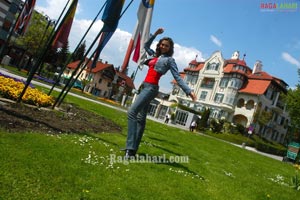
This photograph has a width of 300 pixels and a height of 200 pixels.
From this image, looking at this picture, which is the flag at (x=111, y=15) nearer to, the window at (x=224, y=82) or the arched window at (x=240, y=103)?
the arched window at (x=240, y=103)

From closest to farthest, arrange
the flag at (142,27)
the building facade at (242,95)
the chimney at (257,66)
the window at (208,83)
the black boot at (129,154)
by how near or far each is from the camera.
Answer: the black boot at (129,154), the flag at (142,27), the building facade at (242,95), the chimney at (257,66), the window at (208,83)

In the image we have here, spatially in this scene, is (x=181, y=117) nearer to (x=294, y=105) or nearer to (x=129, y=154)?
(x=294, y=105)

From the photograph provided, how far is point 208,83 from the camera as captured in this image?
69.6 meters

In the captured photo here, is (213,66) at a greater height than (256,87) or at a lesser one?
greater

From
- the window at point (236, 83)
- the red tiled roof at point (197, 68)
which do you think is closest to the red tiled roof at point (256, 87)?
the window at point (236, 83)

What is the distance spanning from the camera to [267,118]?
2227 inches

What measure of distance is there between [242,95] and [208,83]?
9320 millimetres

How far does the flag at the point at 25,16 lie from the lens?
14670 millimetres

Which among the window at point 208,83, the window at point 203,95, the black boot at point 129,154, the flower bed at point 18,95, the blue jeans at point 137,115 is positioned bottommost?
the black boot at point 129,154

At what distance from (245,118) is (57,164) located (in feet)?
201

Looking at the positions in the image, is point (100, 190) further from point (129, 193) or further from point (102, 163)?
point (102, 163)

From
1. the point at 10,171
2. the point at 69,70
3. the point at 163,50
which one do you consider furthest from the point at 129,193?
the point at 69,70

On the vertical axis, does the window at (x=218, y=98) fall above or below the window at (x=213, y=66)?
below

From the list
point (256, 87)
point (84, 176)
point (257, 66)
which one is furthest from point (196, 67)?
point (84, 176)
